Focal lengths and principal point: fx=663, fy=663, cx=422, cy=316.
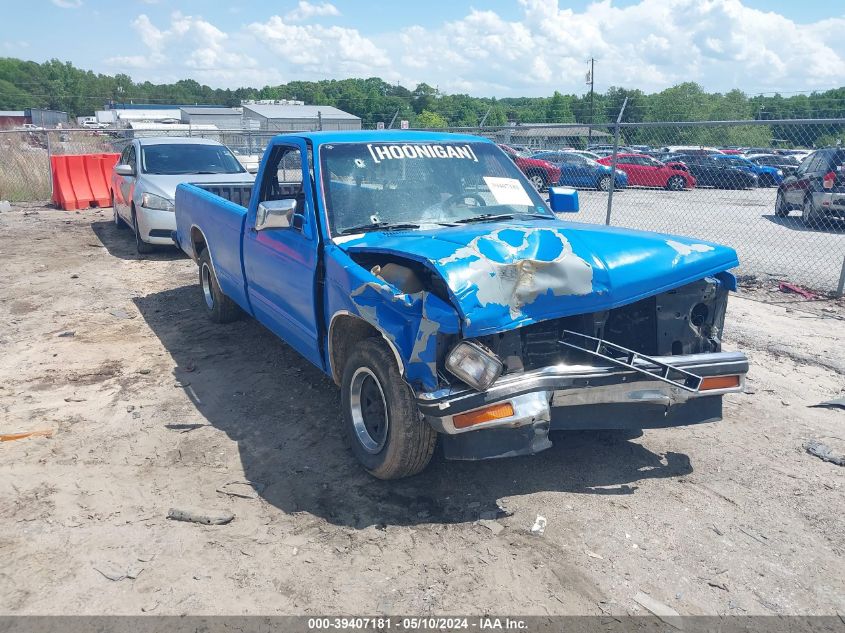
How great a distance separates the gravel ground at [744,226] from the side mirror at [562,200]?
4.84 metres

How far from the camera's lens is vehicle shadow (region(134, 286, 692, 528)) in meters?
3.65

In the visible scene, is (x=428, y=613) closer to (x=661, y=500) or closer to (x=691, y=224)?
(x=661, y=500)

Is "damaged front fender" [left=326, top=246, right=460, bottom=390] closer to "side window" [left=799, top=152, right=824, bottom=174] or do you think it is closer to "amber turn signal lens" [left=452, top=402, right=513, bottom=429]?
"amber turn signal lens" [left=452, top=402, right=513, bottom=429]

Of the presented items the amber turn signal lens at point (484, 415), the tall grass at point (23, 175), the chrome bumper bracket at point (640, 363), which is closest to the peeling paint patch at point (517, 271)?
the chrome bumper bracket at point (640, 363)

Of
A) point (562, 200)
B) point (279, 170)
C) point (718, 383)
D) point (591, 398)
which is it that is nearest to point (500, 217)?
point (562, 200)

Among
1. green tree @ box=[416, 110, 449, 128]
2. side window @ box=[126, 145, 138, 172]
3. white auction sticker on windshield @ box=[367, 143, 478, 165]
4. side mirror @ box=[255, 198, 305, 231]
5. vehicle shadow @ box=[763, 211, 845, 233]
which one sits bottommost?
vehicle shadow @ box=[763, 211, 845, 233]

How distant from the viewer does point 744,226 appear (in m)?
14.4

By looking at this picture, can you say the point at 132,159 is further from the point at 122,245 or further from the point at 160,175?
the point at 122,245

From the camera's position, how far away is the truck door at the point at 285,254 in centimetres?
429

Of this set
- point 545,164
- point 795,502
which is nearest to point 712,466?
point 795,502

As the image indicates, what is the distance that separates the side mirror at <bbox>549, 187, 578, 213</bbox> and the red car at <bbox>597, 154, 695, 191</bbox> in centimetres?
1487

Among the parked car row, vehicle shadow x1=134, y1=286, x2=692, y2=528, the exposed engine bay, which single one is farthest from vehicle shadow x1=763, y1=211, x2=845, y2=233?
vehicle shadow x1=134, y1=286, x2=692, y2=528

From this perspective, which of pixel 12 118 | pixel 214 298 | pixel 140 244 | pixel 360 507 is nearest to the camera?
pixel 360 507

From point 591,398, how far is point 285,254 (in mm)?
2353
